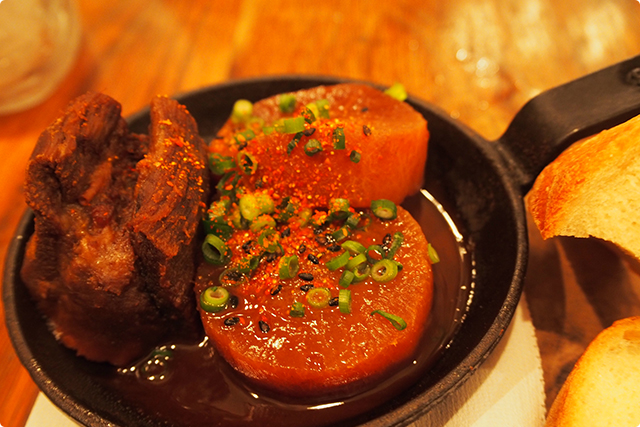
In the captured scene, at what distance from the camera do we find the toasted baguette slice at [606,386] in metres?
1.49

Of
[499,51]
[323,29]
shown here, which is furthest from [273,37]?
[499,51]

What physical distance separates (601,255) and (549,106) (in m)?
0.75

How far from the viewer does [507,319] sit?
160 centimetres

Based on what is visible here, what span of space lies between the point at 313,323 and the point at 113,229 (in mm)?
791

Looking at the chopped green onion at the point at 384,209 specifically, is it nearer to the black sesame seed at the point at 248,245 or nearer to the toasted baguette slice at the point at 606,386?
the black sesame seed at the point at 248,245

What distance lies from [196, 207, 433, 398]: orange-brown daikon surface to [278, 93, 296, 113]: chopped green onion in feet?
2.41

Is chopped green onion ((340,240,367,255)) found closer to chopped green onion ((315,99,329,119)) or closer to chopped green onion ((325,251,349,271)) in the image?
chopped green onion ((325,251,349,271))

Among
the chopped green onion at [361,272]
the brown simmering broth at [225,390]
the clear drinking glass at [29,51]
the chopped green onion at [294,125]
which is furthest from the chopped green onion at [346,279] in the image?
the clear drinking glass at [29,51]

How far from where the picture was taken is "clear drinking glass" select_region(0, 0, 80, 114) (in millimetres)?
3191

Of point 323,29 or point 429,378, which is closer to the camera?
point 429,378

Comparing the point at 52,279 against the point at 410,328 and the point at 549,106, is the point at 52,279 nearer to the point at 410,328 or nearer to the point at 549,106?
the point at 410,328

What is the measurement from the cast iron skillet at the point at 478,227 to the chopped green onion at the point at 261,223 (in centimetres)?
81

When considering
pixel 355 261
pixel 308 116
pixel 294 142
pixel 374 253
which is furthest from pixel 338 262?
pixel 308 116

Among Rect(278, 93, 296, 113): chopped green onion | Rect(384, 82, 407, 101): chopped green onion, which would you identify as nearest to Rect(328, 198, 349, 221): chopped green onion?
Rect(278, 93, 296, 113): chopped green onion
